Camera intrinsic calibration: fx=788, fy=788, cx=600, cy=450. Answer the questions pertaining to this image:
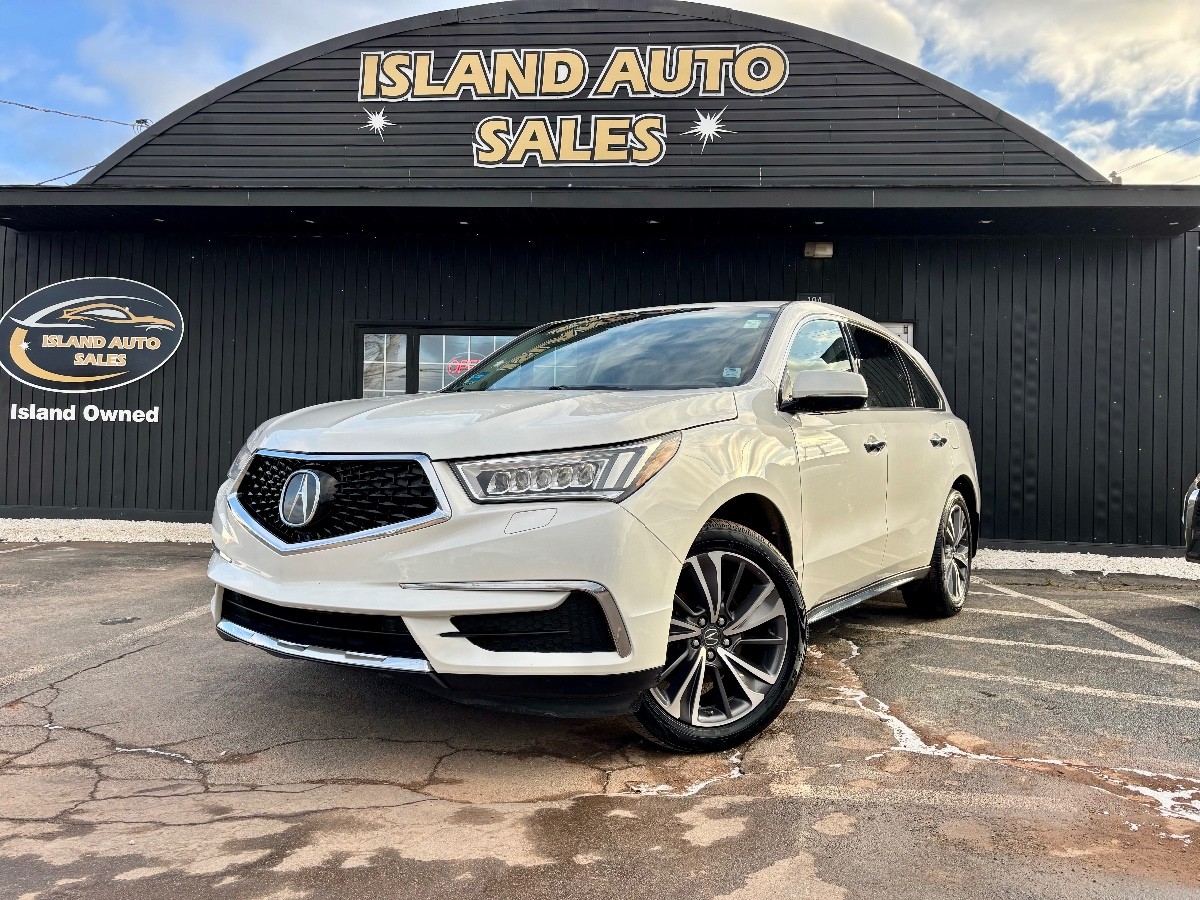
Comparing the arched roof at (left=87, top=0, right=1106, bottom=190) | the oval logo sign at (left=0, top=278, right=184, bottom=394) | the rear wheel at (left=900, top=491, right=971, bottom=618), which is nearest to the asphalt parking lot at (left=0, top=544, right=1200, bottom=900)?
the rear wheel at (left=900, top=491, right=971, bottom=618)

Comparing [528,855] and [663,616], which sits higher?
[663,616]

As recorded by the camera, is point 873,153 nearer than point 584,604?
No

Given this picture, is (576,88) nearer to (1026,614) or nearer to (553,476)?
(1026,614)

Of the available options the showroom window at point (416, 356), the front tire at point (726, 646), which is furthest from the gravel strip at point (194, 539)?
the front tire at point (726, 646)

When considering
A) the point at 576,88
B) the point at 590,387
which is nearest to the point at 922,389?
the point at 590,387

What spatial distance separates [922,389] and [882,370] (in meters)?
0.65

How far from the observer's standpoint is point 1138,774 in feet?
8.66

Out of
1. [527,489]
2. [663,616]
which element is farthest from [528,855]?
[527,489]

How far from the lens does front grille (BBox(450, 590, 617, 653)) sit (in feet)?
7.63

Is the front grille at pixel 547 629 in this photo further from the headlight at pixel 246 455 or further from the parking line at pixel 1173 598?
the parking line at pixel 1173 598

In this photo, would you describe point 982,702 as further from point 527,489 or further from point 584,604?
point 527,489

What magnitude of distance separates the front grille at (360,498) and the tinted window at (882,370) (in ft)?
7.91

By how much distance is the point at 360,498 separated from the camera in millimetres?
2502

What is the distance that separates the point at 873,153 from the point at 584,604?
8.15m
